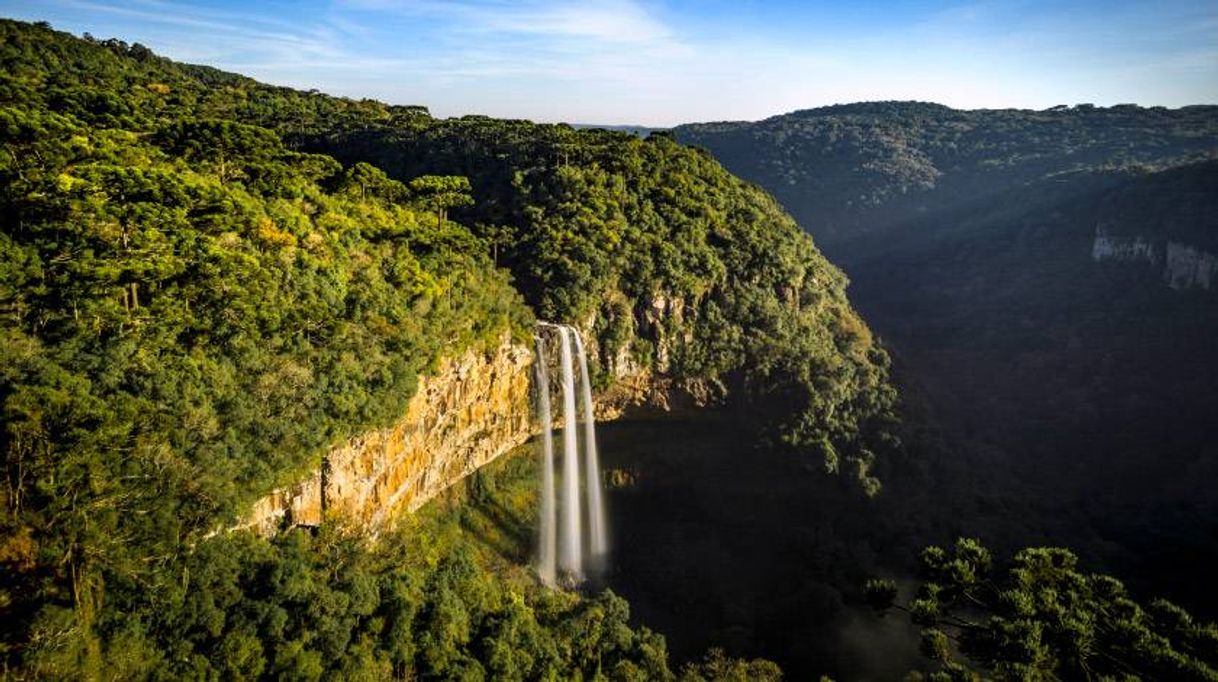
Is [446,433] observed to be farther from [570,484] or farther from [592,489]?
[592,489]

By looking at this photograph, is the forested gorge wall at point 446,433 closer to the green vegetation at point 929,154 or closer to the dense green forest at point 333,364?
the dense green forest at point 333,364

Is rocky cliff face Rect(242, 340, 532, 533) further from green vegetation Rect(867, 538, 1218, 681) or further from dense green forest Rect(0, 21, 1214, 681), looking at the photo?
green vegetation Rect(867, 538, 1218, 681)

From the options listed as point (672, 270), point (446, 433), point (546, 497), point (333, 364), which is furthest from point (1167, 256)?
point (333, 364)

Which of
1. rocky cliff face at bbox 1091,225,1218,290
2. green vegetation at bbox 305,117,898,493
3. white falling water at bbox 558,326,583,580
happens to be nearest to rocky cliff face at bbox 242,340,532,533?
white falling water at bbox 558,326,583,580

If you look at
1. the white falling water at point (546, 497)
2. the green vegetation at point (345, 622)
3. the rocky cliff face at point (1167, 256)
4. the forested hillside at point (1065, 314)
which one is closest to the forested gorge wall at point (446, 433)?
the white falling water at point (546, 497)

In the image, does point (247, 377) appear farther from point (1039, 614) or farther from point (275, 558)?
point (1039, 614)
